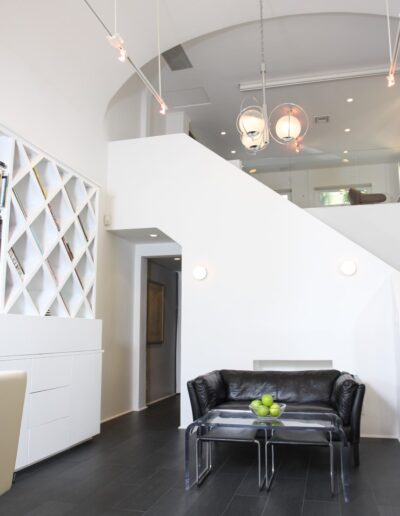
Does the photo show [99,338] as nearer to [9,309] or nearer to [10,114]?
[9,309]

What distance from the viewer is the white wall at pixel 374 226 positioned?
6.54m

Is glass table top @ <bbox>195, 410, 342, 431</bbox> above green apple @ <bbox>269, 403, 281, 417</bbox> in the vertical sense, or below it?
below

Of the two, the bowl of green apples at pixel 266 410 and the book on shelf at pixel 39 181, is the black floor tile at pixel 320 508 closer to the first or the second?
the bowl of green apples at pixel 266 410

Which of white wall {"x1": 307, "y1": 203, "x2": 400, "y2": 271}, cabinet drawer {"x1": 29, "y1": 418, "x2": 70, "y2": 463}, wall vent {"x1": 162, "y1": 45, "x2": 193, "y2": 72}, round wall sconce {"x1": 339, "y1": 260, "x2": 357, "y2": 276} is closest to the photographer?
cabinet drawer {"x1": 29, "y1": 418, "x2": 70, "y2": 463}

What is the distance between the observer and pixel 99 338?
5117 mm

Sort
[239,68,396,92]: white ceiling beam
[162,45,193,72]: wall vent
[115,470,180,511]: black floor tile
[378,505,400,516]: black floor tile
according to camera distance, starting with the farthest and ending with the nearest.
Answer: [239,68,396,92]: white ceiling beam < [162,45,193,72]: wall vent < [115,470,180,511]: black floor tile < [378,505,400,516]: black floor tile

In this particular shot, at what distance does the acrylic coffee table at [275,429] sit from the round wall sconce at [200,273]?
2153mm

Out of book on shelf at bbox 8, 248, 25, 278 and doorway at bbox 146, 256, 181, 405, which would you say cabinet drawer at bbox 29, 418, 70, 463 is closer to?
book on shelf at bbox 8, 248, 25, 278

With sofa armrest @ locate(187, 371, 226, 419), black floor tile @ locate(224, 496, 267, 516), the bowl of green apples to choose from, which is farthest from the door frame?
black floor tile @ locate(224, 496, 267, 516)

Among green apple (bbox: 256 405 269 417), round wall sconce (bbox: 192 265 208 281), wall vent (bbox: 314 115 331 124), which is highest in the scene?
wall vent (bbox: 314 115 331 124)

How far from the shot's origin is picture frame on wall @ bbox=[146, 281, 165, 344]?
7.83m

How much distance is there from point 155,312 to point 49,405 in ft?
13.3

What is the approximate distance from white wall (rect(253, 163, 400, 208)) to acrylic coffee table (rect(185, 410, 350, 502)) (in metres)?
3.95

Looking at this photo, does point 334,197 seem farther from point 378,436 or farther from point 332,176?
point 378,436
